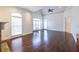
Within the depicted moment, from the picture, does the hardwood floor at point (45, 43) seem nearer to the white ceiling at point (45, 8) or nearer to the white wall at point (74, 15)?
the white wall at point (74, 15)

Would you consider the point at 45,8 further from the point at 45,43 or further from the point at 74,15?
the point at 45,43

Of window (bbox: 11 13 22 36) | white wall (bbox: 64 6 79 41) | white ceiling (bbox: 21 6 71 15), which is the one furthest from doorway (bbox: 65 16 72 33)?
window (bbox: 11 13 22 36)

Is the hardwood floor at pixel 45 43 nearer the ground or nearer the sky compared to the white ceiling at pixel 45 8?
nearer the ground

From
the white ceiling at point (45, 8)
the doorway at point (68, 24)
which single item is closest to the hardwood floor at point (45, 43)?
the doorway at point (68, 24)

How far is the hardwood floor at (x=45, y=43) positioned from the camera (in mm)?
2139

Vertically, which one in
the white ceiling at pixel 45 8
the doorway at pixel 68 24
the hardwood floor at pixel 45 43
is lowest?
the hardwood floor at pixel 45 43

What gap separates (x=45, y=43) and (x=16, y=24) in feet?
2.37

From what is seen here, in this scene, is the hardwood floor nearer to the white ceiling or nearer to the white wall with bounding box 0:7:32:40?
the white wall with bounding box 0:7:32:40

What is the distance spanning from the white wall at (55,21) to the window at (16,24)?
57cm

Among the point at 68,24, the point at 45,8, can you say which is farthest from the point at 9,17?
the point at 68,24
